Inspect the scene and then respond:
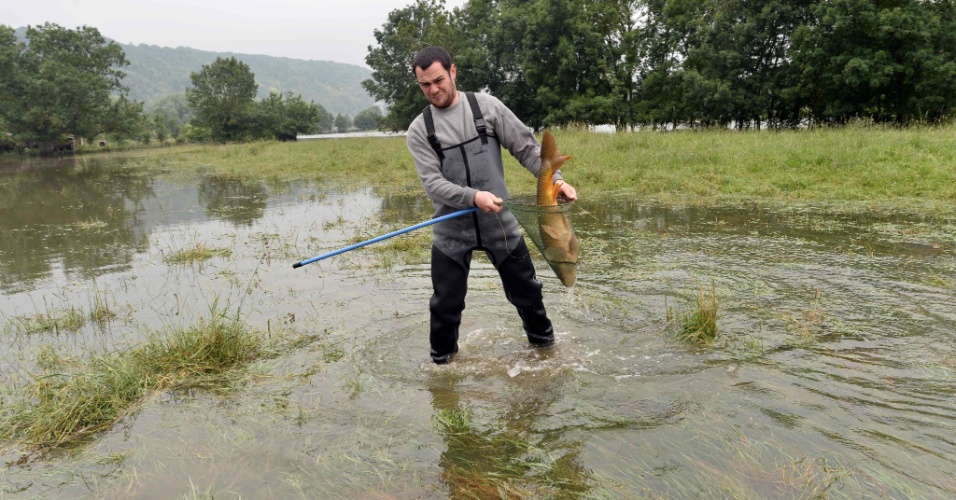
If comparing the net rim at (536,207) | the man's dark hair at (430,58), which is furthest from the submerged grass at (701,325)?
the man's dark hair at (430,58)

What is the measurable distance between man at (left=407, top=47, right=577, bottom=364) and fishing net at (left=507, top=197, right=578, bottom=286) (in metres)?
0.11

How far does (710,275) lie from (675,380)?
96.8 inches

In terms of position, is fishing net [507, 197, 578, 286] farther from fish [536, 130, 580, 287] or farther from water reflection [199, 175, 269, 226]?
water reflection [199, 175, 269, 226]

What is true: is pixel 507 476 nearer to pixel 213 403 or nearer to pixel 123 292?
pixel 213 403

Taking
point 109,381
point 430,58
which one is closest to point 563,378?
point 430,58

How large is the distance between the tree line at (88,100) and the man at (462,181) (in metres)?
52.2

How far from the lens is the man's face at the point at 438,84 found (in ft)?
11.1

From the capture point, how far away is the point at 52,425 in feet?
10.5

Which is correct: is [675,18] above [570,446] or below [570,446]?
above

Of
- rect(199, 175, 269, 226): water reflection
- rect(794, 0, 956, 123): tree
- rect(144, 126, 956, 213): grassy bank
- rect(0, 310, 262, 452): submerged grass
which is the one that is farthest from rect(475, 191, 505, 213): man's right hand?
rect(794, 0, 956, 123): tree

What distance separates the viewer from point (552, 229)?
3764mm

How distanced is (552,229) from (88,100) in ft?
184

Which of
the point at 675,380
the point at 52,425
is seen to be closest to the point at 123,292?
the point at 52,425

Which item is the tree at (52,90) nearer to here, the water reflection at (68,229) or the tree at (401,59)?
the tree at (401,59)
